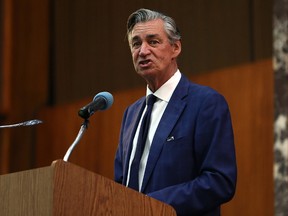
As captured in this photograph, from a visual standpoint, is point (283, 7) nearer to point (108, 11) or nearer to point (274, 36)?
point (274, 36)

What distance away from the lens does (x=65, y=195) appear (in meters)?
2.19

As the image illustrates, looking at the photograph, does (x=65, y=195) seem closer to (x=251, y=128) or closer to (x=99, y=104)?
(x=99, y=104)

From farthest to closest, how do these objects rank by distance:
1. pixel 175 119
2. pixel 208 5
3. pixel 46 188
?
pixel 208 5 → pixel 175 119 → pixel 46 188

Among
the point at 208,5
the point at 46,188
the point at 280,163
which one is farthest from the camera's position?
the point at 208,5

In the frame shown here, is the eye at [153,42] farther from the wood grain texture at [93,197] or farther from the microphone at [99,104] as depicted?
the wood grain texture at [93,197]

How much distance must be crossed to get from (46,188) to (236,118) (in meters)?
3.36

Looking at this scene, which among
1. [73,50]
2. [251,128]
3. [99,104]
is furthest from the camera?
[73,50]

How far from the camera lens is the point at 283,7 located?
507cm

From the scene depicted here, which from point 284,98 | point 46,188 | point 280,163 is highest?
point 46,188

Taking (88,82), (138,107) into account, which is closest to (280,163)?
(138,107)

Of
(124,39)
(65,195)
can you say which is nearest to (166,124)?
(65,195)

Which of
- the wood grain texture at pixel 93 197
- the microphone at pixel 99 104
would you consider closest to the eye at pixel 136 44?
the microphone at pixel 99 104

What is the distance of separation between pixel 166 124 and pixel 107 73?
4.00 m

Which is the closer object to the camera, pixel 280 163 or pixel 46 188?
pixel 46 188
